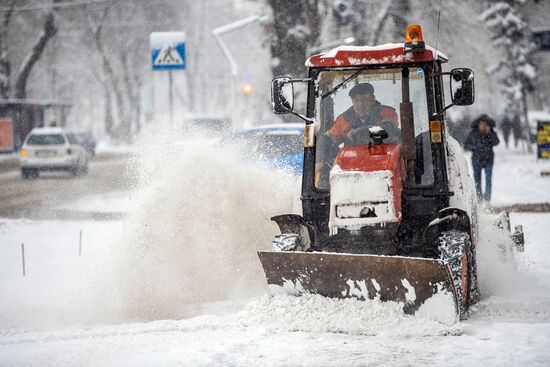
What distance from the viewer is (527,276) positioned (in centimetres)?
947

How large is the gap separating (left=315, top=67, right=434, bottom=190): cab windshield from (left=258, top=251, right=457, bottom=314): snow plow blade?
3.05 ft

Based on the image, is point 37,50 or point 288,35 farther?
point 37,50

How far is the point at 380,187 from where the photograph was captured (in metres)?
6.88

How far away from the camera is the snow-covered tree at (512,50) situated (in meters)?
40.9

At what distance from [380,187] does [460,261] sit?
867mm

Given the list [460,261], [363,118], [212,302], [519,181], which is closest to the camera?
[460,261]

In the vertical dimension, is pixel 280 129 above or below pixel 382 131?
above

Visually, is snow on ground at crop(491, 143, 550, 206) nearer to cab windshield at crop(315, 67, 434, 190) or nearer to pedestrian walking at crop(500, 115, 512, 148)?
pedestrian walking at crop(500, 115, 512, 148)

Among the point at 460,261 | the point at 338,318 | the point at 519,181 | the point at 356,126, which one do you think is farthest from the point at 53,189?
the point at 460,261

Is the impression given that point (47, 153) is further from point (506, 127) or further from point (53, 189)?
point (506, 127)

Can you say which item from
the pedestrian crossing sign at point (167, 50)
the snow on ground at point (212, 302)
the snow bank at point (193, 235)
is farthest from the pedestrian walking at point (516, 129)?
the snow bank at point (193, 235)

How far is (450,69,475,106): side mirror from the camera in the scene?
7039 millimetres

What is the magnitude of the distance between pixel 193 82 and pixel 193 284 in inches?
2472

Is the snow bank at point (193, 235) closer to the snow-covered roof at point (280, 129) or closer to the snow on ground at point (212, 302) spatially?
the snow on ground at point (212, 302)
